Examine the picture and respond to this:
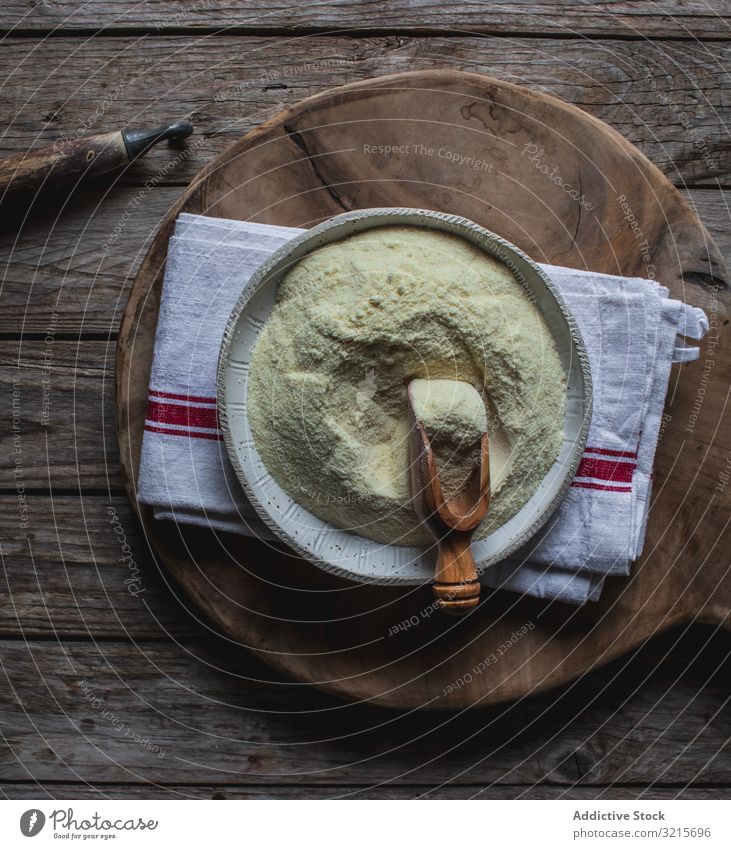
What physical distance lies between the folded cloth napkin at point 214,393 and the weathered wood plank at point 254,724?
5.4 inches

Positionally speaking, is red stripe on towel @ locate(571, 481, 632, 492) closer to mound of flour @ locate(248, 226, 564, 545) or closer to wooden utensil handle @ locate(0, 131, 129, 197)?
mound of flour @ locate(248, 226, 564, 545)

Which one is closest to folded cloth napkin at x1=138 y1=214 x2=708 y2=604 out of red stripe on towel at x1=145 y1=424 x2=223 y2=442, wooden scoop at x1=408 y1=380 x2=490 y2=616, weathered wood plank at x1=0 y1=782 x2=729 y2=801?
red stripe on towel at x1=145 y1=424 x2=223 y2=442

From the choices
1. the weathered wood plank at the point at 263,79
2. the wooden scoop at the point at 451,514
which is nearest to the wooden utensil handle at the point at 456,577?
the wooden scoop at the point at 451,514

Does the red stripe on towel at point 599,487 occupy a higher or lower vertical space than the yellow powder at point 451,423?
lower

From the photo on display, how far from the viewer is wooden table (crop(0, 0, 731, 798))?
60 cm

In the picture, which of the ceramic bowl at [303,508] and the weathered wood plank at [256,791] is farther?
the weathered wood plank at [256,791]

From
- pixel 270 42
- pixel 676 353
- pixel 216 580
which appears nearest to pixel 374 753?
pixel 216 580

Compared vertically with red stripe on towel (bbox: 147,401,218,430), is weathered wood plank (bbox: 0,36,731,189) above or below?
above

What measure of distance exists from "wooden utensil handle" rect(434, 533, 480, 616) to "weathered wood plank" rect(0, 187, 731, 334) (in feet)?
1.09

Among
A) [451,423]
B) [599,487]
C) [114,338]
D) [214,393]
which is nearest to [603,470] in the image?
[599,487]

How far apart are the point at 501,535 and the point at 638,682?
0.75ft

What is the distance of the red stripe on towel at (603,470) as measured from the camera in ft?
1.79

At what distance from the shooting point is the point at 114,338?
60 centimetres

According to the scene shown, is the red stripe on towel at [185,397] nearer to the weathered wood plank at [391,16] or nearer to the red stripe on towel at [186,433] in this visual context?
the red stripe on towel at [186,433]
